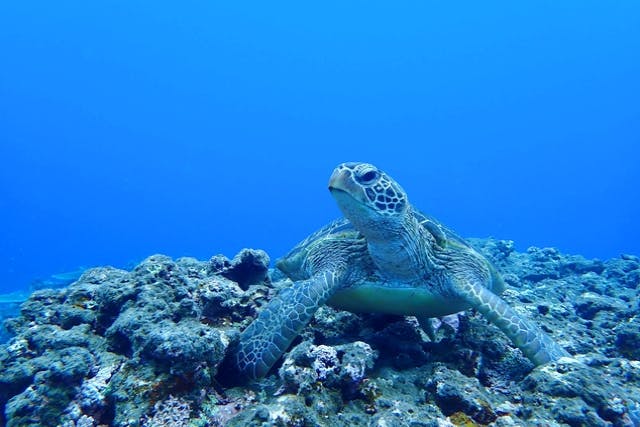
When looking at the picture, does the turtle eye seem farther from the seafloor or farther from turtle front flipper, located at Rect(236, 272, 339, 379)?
the seafloor

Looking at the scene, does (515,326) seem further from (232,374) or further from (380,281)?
(232,374)

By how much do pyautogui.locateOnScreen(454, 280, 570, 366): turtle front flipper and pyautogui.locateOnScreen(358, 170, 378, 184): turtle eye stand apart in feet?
4.59

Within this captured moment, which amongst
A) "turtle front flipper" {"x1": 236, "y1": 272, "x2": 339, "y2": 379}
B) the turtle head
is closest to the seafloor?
"turtle front flipper" {"x1": 236, "y1": 272, "x2": 339, "y2": 379}

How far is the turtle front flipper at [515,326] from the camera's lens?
363cm

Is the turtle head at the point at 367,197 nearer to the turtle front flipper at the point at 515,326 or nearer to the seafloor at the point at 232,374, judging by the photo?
the turtle front flipper at the point at 515,326

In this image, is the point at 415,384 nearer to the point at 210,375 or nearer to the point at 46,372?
the point at 210,375

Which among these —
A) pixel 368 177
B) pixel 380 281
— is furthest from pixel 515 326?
pixel 368 177

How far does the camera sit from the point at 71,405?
9.41ft

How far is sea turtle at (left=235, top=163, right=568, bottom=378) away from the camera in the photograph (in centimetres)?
361

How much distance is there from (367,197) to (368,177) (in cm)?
23

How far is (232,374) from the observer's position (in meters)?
3.47

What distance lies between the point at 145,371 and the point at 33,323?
6.08 ft

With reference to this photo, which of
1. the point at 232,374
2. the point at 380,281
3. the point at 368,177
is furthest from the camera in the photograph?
the point at 380,281

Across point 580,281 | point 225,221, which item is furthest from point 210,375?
point 225,221
